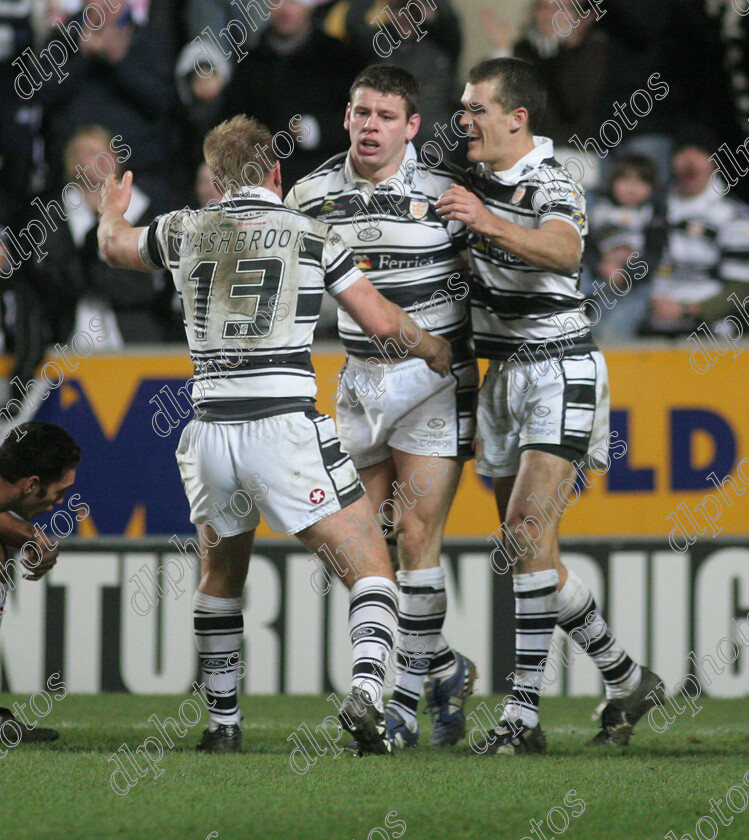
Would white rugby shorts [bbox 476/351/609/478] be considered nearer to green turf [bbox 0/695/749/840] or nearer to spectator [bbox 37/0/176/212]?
green turf [bbox 0/695/749/840]

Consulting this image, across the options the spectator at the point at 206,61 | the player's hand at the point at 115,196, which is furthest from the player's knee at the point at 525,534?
the spectator at the point at 206,61

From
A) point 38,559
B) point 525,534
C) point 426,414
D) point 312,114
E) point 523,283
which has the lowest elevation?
point 38,559

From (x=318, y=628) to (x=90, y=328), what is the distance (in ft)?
7.82

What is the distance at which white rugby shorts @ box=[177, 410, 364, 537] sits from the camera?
3752 millimetres

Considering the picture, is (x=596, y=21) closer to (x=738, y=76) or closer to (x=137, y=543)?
(x=738, y=76)

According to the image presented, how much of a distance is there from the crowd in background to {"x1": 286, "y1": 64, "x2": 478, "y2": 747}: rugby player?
3044 millimetres

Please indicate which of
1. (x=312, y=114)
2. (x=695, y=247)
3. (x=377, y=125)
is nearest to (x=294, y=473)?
(x=377, y=125)

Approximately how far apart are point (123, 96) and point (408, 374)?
4359 mm

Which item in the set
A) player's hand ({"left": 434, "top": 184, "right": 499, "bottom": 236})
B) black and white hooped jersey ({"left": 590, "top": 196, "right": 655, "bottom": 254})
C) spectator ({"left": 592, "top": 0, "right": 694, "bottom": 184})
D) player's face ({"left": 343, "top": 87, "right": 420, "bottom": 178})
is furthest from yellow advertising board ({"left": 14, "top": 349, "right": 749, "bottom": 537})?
player's hand ({"left": 434, "top": 184, "right": 499, "bottom": 236})

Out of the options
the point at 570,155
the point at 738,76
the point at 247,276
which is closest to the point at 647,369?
the point at 570,155

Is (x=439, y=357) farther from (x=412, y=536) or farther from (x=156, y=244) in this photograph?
(x=156, y=244)

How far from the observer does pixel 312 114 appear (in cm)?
778

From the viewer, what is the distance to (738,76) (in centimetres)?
791

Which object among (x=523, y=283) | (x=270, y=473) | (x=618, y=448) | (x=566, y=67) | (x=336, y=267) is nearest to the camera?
(x=270, y=473)
